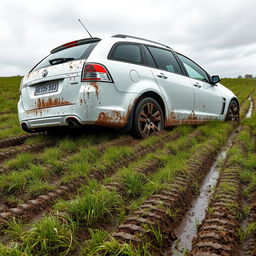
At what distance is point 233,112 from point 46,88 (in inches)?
192

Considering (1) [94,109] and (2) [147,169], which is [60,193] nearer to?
(2) [147,169]

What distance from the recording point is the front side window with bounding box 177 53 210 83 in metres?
5.68

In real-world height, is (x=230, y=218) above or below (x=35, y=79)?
below

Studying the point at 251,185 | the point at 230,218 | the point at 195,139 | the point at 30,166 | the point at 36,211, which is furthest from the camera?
the point at 195,139

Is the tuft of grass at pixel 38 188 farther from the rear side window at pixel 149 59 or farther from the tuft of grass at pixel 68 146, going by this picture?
the rear side window at pixel 149 59

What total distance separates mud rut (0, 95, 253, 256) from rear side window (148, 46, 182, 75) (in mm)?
2171

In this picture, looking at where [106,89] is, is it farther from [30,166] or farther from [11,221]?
[11,221]

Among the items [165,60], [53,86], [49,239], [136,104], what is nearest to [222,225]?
[49,239]

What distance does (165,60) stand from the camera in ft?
16.9

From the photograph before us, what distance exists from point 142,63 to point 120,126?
3.90 feet

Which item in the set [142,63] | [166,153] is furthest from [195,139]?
[142,63]

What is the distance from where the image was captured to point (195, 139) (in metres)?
4.50

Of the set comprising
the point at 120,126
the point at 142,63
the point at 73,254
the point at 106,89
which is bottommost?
the point at 73,254

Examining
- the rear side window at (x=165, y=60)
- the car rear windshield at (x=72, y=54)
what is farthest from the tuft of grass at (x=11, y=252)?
the rear side window at (x=165, y=60)
